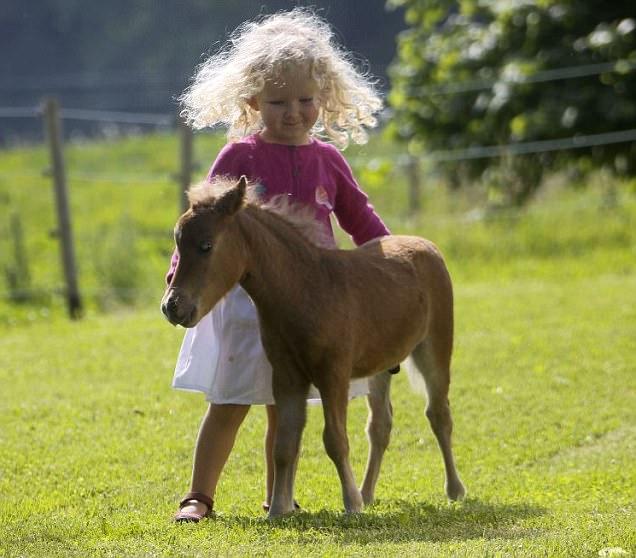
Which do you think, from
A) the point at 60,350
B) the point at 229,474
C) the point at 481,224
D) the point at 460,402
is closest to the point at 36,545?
the point at 229,474

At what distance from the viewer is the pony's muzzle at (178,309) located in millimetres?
Answer: 4734

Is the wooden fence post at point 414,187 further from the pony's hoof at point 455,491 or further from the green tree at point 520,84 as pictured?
the pony's hoof at point 455,491

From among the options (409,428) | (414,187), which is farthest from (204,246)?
(414,187)

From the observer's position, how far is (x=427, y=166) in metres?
16.0

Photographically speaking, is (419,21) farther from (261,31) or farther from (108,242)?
(261,31)

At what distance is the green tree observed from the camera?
14219 mm

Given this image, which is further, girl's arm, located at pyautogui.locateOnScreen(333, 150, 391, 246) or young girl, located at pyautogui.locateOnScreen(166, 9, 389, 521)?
girl's arm, located at pyautogui.locateOnScreen(333, 150, 391, 246)

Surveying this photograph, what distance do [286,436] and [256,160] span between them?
1.22 meters

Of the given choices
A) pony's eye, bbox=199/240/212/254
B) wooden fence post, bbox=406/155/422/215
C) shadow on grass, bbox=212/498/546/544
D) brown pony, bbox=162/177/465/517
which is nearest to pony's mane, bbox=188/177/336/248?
brown pony, bbox=162/177/465/517

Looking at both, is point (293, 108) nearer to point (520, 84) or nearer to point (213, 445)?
Answer: point (213, 445)

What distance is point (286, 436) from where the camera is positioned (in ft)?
17.0

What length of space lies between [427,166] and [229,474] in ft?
32.6

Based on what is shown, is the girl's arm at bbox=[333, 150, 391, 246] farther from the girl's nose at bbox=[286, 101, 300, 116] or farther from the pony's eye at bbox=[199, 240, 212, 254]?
the pony's eye at bbox=[199, 240, 212, 254]

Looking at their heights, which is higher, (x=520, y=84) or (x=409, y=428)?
(x=520, y=84)
